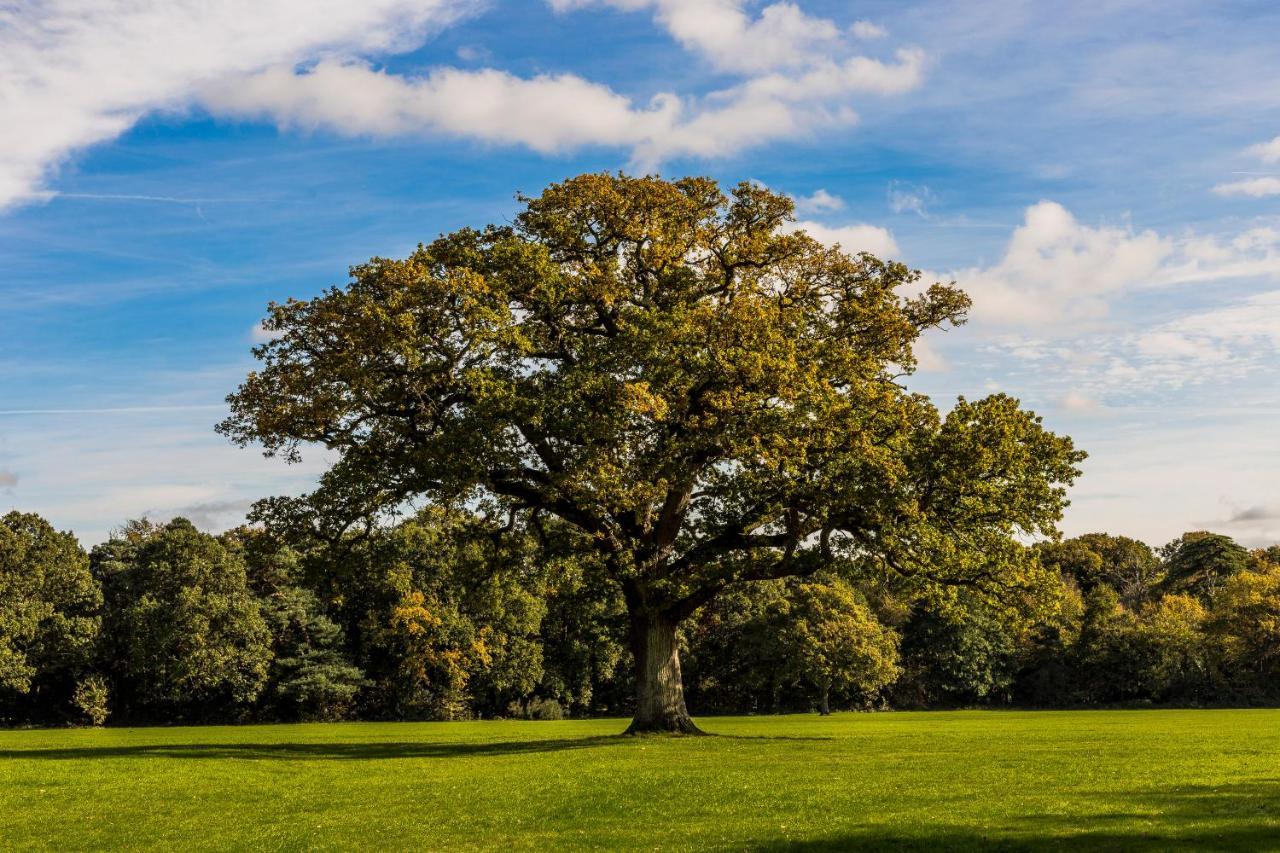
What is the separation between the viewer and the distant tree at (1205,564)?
4540 inches

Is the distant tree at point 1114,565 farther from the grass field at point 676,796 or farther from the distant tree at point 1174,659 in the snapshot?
the grass field at point 676,796

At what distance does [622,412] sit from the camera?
1339 inches

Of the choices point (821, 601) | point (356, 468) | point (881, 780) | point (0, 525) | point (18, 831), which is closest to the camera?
point (18, 831)

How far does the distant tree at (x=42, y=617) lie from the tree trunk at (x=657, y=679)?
4760 cm

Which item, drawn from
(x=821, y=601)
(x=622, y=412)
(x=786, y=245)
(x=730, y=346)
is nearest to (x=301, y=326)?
(x=622, y=412)

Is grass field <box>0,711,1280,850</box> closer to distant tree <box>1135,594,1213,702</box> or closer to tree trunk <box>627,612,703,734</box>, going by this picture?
tree trunk <box>627,612,703,734</box>

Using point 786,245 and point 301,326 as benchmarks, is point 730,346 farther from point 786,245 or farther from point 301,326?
point 301,326

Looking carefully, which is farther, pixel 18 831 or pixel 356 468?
pixel 356 468

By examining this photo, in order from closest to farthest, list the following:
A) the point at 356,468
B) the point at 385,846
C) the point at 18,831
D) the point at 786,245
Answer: the point at 385,846, the point at 18,831, the point at 356,468, the point at 786,245

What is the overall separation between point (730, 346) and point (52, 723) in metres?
62.8

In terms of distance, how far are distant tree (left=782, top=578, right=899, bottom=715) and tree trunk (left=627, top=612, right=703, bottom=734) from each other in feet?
134

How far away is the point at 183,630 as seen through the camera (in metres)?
73.3

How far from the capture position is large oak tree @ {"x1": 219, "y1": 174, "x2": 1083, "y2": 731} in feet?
113

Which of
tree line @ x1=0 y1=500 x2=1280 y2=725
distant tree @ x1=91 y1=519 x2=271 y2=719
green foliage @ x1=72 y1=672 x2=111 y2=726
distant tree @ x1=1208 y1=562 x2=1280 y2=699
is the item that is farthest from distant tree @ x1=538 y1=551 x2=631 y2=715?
distant tree @ x1=1208 y1=562 x2=1280 y2=699
